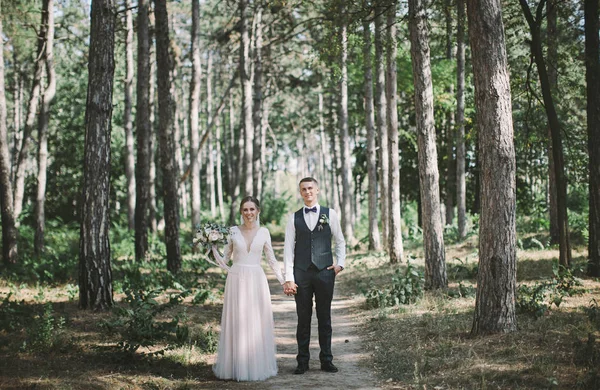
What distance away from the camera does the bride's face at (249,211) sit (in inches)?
283

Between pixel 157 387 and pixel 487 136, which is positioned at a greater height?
pixel 487 136

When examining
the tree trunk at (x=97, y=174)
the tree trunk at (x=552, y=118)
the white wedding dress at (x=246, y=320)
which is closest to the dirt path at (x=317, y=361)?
the white wedding dress at (x=246, y=320)

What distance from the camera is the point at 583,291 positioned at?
390 inches

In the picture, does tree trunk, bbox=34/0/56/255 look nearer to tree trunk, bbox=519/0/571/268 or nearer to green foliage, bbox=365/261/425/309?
green foliage, bbox=365/261/425/309

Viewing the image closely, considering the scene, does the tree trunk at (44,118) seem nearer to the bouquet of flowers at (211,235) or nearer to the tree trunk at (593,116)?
the bouquet of flowers at (211,235)

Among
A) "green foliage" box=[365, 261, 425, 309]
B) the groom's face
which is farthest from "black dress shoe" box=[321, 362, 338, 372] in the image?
"green foliage" box=[365, 261, 425, 309]

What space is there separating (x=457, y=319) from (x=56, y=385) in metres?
5.63

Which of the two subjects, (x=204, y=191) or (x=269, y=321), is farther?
(x=204, y=191)

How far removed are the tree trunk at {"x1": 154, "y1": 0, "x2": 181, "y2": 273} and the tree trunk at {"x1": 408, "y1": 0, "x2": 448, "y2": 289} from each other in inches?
252

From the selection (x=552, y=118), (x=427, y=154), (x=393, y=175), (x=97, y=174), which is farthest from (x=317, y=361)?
(x=393, y=175)

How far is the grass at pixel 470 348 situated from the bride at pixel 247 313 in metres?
1.47

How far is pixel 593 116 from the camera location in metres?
11.7

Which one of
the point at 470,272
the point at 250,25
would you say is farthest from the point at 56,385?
the point at 250,25

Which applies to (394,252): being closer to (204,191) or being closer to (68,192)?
(68,192)
